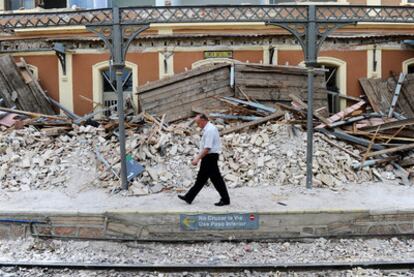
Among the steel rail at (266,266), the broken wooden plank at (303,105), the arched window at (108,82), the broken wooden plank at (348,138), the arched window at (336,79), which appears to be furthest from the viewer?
the arched window at (108,82)

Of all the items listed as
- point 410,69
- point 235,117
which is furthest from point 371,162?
point 410,69

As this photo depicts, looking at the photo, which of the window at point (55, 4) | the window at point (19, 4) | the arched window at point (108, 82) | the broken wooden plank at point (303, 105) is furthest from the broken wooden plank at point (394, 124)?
the window at point (19, 4)

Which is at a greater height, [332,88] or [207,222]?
[332,88]

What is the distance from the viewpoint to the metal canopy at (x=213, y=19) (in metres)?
9.59

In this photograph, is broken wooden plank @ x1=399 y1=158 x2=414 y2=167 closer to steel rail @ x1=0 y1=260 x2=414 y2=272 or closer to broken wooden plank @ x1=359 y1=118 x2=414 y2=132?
broken wooden plank @ x1=359 y1=118 x2=414 y2=132

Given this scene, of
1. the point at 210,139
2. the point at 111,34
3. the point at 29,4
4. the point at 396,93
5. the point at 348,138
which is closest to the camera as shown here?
the point at 210,139

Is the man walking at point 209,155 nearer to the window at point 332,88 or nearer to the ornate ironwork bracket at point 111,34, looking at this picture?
the ornate ironwork bracket at point 111,34

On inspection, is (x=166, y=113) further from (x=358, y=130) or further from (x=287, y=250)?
(x=287, y=250)

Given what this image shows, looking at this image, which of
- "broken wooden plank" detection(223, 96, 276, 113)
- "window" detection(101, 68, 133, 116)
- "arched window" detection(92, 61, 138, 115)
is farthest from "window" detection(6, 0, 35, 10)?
"broken wooden plank" detection(223, 96, 276, 113)

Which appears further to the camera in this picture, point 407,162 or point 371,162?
point 407,162

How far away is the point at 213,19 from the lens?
9688mm

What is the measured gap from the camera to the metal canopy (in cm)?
959

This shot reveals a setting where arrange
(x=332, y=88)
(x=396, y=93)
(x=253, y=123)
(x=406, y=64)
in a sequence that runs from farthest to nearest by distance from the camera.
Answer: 1. (x=332, y=88)
2. (x=406, y=64)
3. (x=396, y=93)
4. (x=253, y=123)

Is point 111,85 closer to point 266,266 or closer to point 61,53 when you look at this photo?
point 61,53
